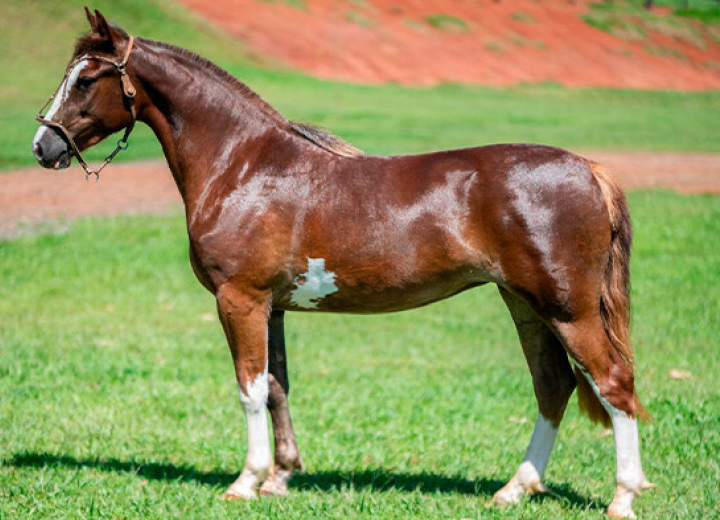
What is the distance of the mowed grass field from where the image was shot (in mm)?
5660

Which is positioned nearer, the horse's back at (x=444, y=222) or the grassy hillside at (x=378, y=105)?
the horse's back at (x=444, y=222)

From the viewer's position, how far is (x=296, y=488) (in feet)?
19.3

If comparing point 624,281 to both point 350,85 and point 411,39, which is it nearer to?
point 350,85

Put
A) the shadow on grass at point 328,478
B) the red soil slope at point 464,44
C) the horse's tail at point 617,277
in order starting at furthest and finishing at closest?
the red soil slope at point 464,44, the shadow on grass at point 328,478, the horse's tail at point 617,277

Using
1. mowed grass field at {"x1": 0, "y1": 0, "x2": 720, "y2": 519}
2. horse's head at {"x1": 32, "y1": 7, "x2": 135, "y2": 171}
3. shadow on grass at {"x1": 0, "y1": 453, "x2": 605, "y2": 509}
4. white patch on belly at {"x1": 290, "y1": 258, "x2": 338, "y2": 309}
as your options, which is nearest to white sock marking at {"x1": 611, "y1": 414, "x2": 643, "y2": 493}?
mowed grass field at {"x1": 0, "y1": 0, "x2": 720, "y2": 519}

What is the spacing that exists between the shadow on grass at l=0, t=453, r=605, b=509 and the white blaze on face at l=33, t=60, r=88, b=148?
2083 millimetres

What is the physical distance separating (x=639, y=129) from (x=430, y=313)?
940 inches

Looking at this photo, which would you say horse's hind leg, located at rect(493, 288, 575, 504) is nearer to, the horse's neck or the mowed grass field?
the mowed grass field

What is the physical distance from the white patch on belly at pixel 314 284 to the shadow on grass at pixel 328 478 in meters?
1.15

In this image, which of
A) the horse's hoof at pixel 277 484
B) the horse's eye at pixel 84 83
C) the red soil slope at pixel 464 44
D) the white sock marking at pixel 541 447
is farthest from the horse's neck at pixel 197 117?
the red soil slope at pixel 464 44

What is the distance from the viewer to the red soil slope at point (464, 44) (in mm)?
56219

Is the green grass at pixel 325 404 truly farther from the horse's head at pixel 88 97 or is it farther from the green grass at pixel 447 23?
the green grass at pixel 447 23

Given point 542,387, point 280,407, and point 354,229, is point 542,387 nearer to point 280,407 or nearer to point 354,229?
point 354,229

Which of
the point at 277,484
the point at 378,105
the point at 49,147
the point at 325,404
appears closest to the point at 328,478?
the point at 277,484
